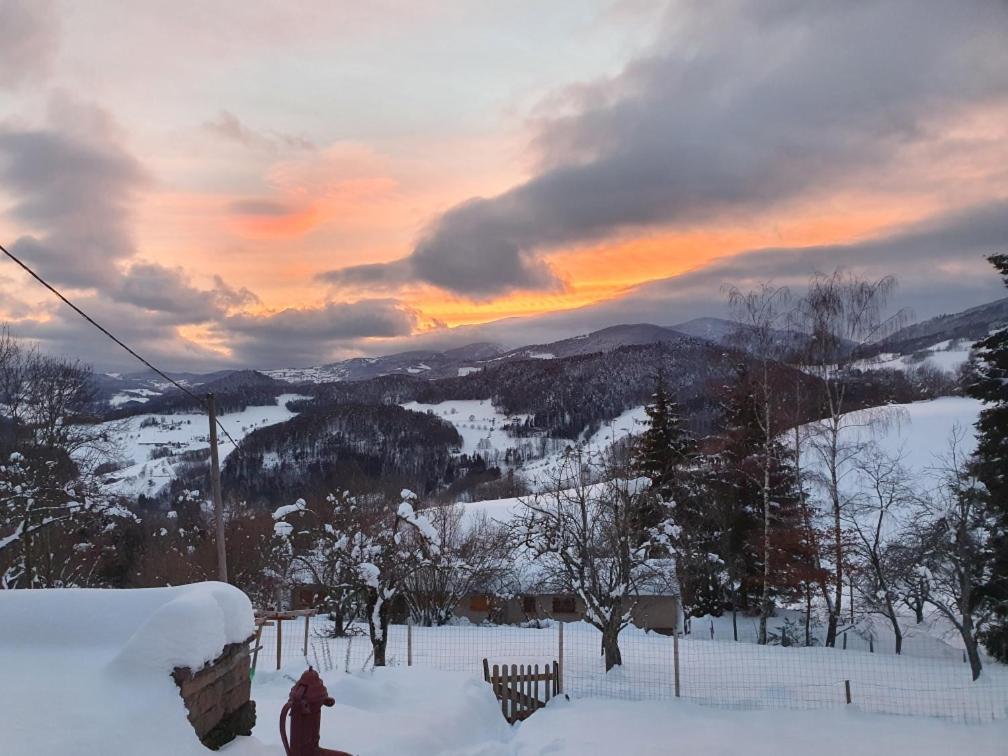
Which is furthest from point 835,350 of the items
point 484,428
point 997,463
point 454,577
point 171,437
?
point 171,437

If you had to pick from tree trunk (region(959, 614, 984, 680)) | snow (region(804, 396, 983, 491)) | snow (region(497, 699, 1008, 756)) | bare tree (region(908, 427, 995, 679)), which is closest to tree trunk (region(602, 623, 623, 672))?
snow (region(497, 699, 1008, 756))

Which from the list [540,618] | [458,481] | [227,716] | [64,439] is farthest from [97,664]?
[458,481]

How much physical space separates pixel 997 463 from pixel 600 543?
10.3 m

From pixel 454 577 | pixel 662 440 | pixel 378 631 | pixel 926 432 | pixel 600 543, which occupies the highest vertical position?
pixel 926 432

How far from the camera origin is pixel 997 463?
16.0 m

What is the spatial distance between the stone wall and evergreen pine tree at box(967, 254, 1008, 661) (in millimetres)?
17179

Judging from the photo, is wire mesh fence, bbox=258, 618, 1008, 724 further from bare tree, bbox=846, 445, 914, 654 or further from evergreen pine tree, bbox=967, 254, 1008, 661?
bare tree, bbox=846, 445, 914, 654

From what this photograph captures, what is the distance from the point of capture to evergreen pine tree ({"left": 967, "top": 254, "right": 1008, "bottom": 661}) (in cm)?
1549

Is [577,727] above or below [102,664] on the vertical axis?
below

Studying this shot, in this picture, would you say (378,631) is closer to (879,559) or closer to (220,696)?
(220,696)

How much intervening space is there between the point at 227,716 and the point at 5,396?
1851 centimetres

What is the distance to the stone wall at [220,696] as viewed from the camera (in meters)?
4.71

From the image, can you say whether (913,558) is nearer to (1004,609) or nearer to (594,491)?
(1004,609)

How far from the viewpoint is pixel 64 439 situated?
776 inches
